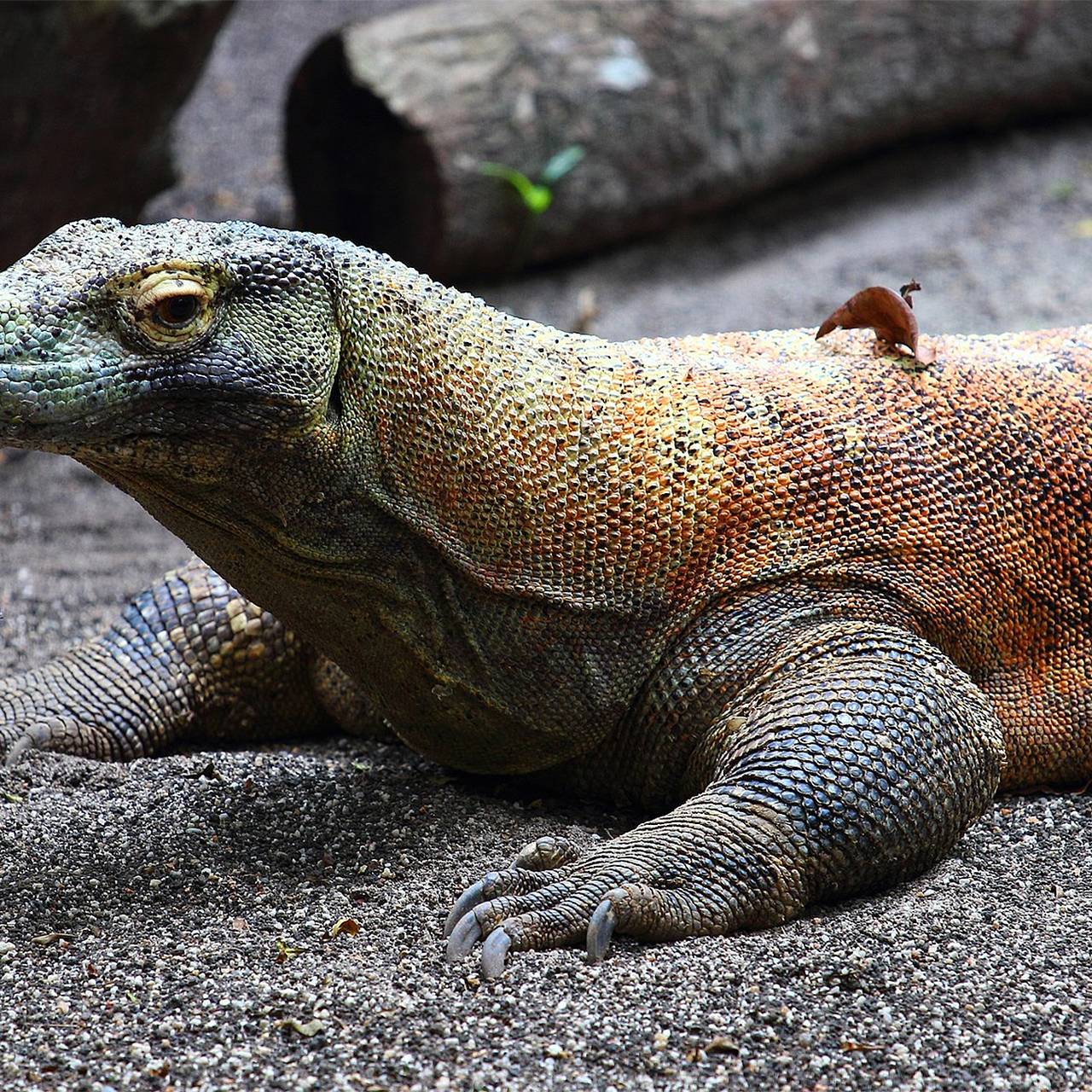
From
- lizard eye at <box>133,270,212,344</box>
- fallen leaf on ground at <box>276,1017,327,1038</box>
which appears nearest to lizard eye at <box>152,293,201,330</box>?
lizard eye at <box>133,270,212,344</box>

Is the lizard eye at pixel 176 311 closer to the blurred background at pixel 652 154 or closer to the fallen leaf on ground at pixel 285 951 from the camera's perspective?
the fallen leaf on ground at pixel 285 951

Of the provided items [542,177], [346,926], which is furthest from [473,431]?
[542,177]

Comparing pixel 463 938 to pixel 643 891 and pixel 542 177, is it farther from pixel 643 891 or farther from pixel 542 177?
pixel 542 177

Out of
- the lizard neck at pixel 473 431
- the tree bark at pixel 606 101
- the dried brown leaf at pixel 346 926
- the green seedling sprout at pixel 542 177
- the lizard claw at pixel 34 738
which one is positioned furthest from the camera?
the green seedling sprout at pixel 542 177

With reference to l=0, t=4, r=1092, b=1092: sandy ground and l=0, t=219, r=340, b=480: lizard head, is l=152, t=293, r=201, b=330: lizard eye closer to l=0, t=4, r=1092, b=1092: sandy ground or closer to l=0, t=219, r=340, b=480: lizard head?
l=0, t=219, r=340, b=480: lizard head

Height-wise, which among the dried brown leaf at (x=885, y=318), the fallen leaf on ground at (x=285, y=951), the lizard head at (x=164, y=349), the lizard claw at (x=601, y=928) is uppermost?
the lizard head at (x=164, y=349)

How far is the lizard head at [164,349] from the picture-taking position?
3.89 metres

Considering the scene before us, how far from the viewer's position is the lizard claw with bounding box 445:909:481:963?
12.8ft

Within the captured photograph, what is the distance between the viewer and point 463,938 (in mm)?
3936

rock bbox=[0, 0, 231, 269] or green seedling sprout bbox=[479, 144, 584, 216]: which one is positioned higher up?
rock bbox=[0, 0, 231, 269]

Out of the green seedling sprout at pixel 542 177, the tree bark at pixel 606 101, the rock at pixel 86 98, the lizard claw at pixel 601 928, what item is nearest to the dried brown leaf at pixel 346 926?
the lizard claw at pixel 601 928

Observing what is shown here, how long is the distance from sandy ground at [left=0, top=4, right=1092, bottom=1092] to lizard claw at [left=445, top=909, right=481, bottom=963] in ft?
0.17

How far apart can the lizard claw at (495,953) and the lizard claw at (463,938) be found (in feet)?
0.18

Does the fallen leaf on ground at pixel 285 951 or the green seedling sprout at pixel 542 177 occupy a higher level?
the fallen leaf on ground at pixel 285 951
